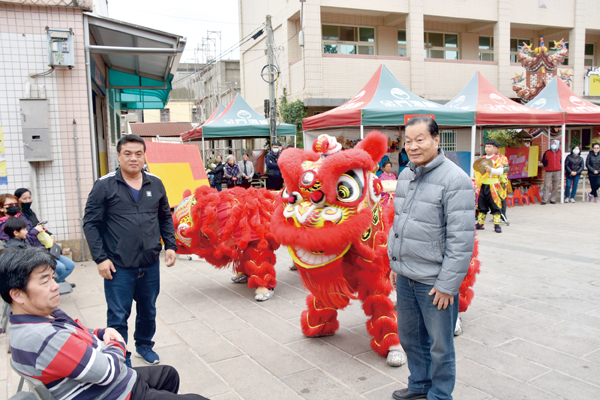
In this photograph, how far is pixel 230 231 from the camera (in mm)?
4887

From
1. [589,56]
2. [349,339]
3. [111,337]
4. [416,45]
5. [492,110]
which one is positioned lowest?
[349,339]

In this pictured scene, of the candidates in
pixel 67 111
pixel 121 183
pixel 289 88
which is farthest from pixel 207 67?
pixel 121 183

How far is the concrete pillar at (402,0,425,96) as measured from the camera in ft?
56.1

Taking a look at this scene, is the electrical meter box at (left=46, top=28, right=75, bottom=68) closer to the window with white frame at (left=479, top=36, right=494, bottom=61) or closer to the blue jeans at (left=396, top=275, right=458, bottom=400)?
the blue jeans at (left=396, top=275, right=458, bottom=400)

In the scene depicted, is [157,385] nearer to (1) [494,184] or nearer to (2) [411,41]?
(1) [494,184]

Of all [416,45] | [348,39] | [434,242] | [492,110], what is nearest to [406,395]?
[434,242]

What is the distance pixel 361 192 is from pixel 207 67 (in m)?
28.6

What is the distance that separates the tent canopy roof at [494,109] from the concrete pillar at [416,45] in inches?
204

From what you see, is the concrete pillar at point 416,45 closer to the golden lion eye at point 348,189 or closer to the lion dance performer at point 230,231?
the lion dance performer at point 230,231

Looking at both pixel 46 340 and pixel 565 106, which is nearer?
pixel 46 340

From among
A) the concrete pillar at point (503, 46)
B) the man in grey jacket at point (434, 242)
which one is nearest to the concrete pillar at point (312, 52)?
the concrete pillar at point (503, 46)

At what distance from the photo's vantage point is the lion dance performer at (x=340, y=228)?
310 centimetres

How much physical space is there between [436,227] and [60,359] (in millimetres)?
1871

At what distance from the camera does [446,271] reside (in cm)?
235
